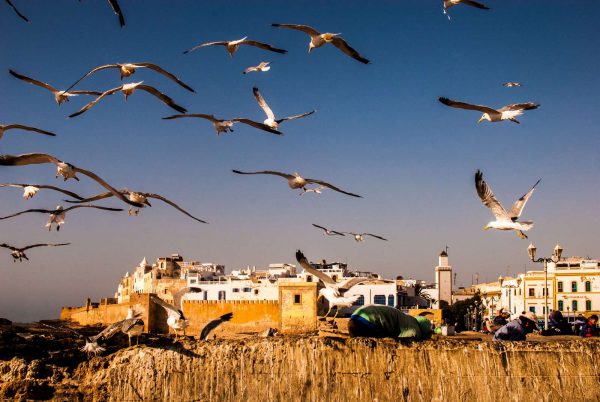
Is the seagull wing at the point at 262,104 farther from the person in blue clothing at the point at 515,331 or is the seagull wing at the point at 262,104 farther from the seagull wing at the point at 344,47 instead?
the person in blue clothing at the point at 515,331

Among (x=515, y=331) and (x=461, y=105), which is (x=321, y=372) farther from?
(x=461, y=105)

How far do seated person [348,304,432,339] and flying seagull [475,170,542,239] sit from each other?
239 centimetres

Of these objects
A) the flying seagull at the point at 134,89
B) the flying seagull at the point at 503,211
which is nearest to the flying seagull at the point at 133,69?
the flying seagull at the point at 134,89

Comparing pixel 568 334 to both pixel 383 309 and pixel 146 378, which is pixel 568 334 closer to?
pixel 383 309

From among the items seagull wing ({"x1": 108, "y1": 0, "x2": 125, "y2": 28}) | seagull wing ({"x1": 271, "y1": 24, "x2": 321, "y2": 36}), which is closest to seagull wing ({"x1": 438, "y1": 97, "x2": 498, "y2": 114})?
seagull wing ({"x1": 271, "y1": 24, "x2": 321, "y2": 36})

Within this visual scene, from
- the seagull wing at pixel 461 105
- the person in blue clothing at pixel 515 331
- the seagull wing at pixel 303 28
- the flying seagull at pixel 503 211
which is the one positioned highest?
the seagull wing at pixel 303 28

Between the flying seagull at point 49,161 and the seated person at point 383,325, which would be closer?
the flying seagull at point 49,161

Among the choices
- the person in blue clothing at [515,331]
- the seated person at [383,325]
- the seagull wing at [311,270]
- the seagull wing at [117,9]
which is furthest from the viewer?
the seagull wing at [311,270]

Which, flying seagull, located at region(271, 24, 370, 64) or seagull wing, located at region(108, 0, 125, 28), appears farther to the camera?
flying seagull, located at region(271, 24, 370, 64)

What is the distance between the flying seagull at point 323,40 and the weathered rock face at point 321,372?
5047mm

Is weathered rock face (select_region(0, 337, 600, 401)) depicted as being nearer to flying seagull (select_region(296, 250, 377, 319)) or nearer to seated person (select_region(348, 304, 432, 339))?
seated person (select_region(348, 304, 432, 339))

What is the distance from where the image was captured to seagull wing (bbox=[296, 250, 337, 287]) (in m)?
13.0

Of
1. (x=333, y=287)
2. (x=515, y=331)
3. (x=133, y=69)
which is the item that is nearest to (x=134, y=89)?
(x=133, y=69)

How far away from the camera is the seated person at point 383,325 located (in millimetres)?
12641
